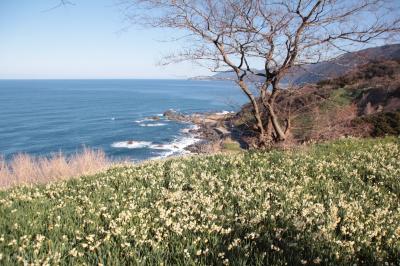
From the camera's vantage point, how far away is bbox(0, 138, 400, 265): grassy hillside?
4031mm

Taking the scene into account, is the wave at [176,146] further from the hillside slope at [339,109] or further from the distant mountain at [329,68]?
the distant mountain at [329,68]

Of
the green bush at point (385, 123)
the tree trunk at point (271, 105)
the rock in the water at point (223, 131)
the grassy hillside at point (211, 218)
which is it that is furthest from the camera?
the rock in the water at point (223, 131)

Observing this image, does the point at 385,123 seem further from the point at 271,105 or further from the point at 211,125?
the point at 271,105

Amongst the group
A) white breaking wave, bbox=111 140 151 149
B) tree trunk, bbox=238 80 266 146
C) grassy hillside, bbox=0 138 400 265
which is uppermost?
tree trunk, bbox=238 80 266 146

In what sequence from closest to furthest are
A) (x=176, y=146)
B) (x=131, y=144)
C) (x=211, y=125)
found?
1. (x=211, y=125)
2. (x=176, y=146)
3. (x=131, y=144)

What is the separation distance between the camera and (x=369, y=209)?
5.70 metres

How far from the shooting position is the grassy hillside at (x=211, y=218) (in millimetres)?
4031

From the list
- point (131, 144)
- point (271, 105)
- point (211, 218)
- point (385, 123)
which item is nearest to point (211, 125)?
point (271, 105)

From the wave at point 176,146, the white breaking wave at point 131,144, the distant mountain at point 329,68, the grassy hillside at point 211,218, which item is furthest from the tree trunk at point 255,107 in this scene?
the white breaking wave at point 131,144

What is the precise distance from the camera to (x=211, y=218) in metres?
5.07

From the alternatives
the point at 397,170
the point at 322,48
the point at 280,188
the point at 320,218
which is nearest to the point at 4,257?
the point at 320,218

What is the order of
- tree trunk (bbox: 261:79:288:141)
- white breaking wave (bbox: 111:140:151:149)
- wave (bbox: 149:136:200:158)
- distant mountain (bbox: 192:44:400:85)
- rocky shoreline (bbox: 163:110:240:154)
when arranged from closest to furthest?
distant mountain (bbox: 192:44:400:85), tree trunk (bbox: 261:79:288:141), rocky shoreline (bbox: 163:110:240:154), wave (bbox: 149:136:200:158), white breaking wave (bbox: 111:140:151:149)

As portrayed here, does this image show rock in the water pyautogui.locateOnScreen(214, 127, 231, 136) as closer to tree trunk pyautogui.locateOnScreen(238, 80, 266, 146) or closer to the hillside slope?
the hillside slope

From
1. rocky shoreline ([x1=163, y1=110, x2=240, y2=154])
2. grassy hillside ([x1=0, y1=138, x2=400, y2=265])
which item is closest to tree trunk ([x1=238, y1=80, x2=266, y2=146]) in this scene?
rocky shoreline ([x1=163, y1=110, x2=240, y2=154])
